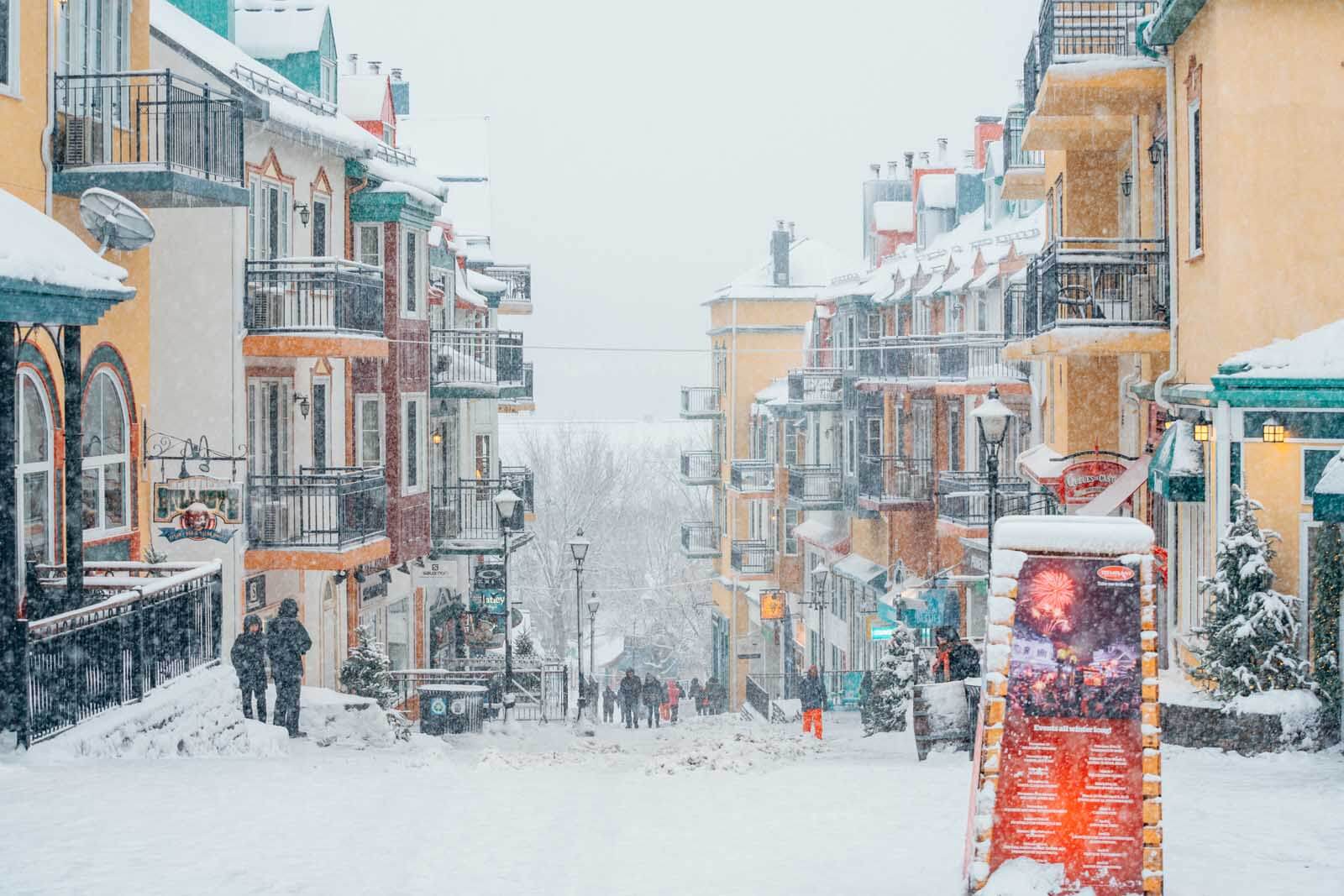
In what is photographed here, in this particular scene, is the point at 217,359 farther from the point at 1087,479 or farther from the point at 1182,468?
the point at 1182,468

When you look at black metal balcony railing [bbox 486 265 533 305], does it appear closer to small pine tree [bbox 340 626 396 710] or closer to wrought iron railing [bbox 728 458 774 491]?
wrought iron railing [bbox 728 458 774 491]

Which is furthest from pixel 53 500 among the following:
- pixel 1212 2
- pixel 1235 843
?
pixel 1212 2

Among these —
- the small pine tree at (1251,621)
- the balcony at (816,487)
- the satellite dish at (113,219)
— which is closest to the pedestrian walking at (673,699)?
the balcony at (816,487)

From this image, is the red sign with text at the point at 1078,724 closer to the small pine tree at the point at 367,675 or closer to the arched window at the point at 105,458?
the arched window at the point at 105,458

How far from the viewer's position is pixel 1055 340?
18.7 meters

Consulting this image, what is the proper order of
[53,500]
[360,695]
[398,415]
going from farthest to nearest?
1. [398,415]
2. [360,695]
3. [53,500]

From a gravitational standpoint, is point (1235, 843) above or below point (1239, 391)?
below

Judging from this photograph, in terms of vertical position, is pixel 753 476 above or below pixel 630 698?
above

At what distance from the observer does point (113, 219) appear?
14.4 meters

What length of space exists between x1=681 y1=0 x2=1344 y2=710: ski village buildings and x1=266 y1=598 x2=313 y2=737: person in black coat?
832 centimetres

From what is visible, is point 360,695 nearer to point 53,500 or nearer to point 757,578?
point 53,500

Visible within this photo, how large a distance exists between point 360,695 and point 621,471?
57192 millimetres

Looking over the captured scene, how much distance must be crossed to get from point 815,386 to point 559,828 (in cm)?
3447

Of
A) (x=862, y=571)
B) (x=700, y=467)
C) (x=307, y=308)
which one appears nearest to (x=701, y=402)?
(x=700, y=467)
